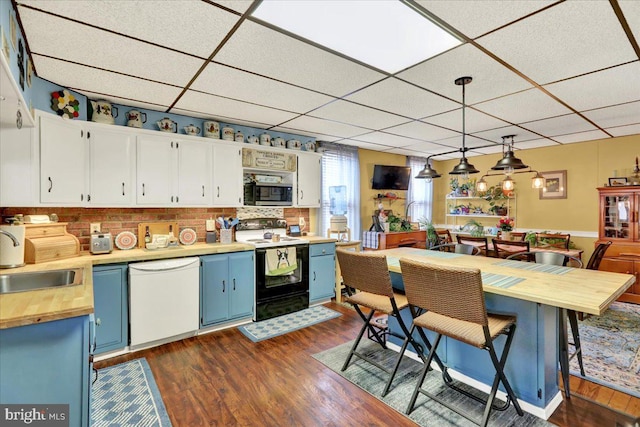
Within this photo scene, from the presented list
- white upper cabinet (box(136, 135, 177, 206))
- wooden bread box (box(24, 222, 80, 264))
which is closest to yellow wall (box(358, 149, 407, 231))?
white upper cabinet (box(136, 135, 177, 206))

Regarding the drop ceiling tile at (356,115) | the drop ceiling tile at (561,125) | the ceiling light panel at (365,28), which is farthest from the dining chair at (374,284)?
the drop ceiling tile at (561,125)

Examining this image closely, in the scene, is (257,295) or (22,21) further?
(257,295)

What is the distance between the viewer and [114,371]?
2.67m

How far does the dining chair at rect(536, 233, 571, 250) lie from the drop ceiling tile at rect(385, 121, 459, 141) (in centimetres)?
230

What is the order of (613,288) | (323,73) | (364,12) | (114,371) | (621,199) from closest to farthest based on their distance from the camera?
(364,12)
(613,288)
(323,73)
(114,371)
(621,199)

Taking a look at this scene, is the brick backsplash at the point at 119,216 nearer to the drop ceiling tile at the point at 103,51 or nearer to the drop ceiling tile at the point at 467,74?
the drop ceiling tile at the point at 103,51

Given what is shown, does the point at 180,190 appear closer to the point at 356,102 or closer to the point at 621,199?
the point at 356,102

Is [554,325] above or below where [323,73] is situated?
below

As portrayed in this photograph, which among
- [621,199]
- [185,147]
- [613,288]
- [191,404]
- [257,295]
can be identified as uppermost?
[185,147]

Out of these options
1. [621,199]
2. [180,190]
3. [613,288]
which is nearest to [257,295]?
[180,190]

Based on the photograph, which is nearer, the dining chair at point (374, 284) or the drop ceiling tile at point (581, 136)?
the dining chair at point (374, 284)

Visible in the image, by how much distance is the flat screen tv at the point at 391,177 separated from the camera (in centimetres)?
584

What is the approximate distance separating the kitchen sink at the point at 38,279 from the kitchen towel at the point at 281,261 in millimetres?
1906

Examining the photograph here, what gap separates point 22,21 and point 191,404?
2.62 m
